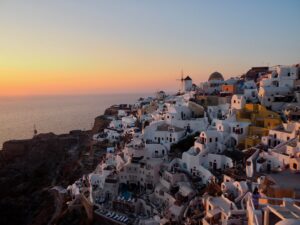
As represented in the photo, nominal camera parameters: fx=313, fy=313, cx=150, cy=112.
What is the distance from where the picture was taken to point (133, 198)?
23.8m

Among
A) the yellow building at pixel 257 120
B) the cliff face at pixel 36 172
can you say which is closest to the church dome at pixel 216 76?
the yellow building at pixel 257 120

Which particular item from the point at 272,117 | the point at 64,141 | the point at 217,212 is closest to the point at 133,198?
the point at 217,212

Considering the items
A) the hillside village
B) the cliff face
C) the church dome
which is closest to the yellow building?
the hillside village

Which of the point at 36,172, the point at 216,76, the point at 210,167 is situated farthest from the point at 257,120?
the point at 36,172

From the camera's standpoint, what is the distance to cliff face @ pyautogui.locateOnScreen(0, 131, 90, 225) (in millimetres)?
34625

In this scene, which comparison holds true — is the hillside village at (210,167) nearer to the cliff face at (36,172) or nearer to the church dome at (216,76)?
the cliff face at (36,172)

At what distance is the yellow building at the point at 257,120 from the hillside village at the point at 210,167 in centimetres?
8

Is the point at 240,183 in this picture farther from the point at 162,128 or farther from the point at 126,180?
the point at 162,128

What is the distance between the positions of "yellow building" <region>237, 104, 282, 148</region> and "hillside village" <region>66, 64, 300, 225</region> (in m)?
0.08

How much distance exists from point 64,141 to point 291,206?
48.7 metres

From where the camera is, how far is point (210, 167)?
2412 cm

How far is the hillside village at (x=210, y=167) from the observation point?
16.8 metres

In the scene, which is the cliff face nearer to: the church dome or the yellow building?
the yellow building

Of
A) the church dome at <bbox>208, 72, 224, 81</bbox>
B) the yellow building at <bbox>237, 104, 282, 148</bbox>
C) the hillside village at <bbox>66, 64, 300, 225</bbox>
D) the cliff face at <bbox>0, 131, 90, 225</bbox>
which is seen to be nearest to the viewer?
the hillside village at <bbox>66, 64, 300, 225</bbox>
